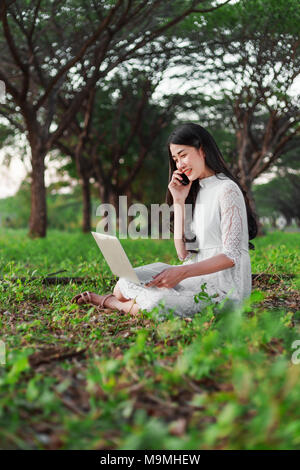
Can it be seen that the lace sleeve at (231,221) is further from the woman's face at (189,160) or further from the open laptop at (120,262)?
the open laptop at (120,262)

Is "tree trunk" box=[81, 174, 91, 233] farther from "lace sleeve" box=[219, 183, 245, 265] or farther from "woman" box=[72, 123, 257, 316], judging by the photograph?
"lace sleeve" box=[219, 183, 245, 265]

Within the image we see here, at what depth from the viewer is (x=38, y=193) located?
48.5 feet

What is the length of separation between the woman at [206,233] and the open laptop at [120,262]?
14 cm

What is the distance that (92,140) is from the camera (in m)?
20.2

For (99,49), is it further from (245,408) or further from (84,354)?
(245,408)

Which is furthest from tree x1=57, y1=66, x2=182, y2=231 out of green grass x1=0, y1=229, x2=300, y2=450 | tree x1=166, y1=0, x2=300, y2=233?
green grass x1=0, y1=229, x2=300, y2=450

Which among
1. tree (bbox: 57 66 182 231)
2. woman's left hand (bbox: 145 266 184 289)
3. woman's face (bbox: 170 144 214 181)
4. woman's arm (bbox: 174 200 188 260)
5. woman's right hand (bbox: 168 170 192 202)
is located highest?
tree (bbox: 57 66 182 231)

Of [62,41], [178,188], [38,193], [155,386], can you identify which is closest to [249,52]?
[62,41]

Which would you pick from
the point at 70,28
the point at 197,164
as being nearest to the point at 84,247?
the point at 70,28

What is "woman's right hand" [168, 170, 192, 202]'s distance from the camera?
439 centimetres

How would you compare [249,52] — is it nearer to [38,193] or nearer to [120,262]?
[38,193]

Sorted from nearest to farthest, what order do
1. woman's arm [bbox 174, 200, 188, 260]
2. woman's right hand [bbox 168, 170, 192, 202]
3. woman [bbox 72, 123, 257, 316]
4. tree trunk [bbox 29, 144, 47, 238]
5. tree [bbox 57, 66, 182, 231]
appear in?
woman [bbox 72, 123, 257, 316] → woman's right hand [bbox 168, 170, 192, 202] → woman's arm [bbox 174, 200, 188, 260] → tree trunk [bbox 29, 144, 47, 238] → tree [bbox 57, 66, 182, 231]

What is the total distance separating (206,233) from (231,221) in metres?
0.36
